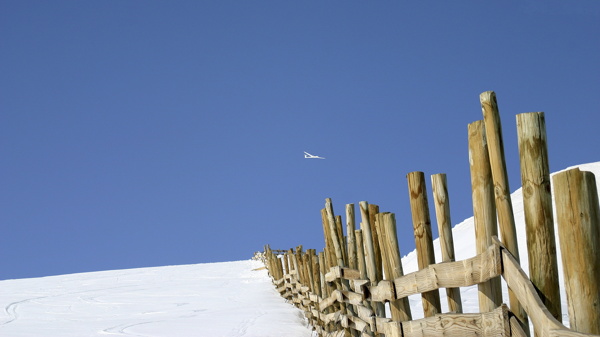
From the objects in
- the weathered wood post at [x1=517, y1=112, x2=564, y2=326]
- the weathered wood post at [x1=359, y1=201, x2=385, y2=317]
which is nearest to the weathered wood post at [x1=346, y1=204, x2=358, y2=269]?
the weathered wood post at [x1=359, y1=201, x2=385, y2=317]

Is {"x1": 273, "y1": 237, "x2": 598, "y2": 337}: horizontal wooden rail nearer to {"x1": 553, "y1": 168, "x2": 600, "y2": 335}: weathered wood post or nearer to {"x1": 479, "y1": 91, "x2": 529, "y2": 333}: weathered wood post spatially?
{"x1": 479, "y1": 91, "x2": 529, "y2": 333}: weathered wood post

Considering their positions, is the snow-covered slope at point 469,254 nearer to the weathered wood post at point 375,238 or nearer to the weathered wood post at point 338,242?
the weathered wood post at point 338,242

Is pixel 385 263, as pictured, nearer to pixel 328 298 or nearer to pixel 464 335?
pixel 464 335

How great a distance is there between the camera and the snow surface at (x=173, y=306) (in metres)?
10.4

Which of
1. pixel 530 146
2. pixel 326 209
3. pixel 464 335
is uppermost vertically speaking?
pixel 326 209

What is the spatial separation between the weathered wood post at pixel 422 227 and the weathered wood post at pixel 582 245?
181 centimetres

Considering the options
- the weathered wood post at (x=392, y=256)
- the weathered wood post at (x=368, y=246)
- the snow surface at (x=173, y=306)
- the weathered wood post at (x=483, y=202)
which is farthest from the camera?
the snow surface at (x=173, y=306)

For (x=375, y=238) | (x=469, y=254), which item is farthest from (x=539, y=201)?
(x=469, y=254)

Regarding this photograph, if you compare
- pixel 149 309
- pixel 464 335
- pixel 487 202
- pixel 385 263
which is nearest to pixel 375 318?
pixel 385 263

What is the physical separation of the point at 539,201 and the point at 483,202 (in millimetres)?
662

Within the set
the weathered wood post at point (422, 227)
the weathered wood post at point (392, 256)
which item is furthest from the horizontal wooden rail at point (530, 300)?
the weathered wood post at point (392, 256)

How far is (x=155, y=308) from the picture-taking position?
1384cm

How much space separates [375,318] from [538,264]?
9.36 feet

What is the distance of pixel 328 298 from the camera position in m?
8.59
